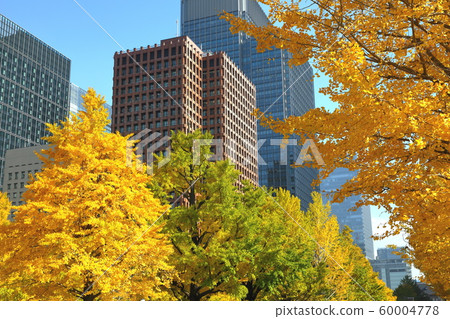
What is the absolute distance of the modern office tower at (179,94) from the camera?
394ft

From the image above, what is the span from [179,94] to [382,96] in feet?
369

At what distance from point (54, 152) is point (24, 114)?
151673mm

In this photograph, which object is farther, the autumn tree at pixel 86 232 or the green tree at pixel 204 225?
the green tree at pixel 204 225

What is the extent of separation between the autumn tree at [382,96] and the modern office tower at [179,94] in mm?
104833

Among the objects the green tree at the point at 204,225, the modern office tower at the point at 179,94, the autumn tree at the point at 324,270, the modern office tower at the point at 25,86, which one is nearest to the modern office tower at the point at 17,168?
the modern office tower at the point at 25,86

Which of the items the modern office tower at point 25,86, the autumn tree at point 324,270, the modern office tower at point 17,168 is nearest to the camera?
the autumn tree at point 324,270

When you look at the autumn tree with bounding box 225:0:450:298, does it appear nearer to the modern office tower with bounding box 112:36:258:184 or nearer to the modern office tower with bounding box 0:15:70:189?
the modern office tower with bounding box 112:36:258:184

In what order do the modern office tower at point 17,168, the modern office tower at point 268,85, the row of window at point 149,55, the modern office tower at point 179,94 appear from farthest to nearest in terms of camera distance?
the modern office tower at point 268,85, the modern office tower at point 17,168, the row of window at point 149,55, the modern office tower at point 179,94

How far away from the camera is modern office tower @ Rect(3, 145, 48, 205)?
132125mm

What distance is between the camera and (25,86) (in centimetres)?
15800

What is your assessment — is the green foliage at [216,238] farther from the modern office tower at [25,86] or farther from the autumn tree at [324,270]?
the modern office tower at [25,86]

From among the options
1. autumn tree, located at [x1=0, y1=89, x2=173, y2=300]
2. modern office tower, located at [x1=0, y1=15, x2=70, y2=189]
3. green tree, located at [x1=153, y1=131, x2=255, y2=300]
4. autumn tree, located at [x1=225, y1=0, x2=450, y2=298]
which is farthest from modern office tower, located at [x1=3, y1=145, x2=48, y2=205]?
autumn tree, located at [x1=225, y1=0, x2=450, y2=298]

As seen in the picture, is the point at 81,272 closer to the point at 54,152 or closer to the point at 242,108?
the point at 54,152

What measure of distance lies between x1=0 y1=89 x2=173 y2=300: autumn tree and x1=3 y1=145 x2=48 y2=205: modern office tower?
399 ft
